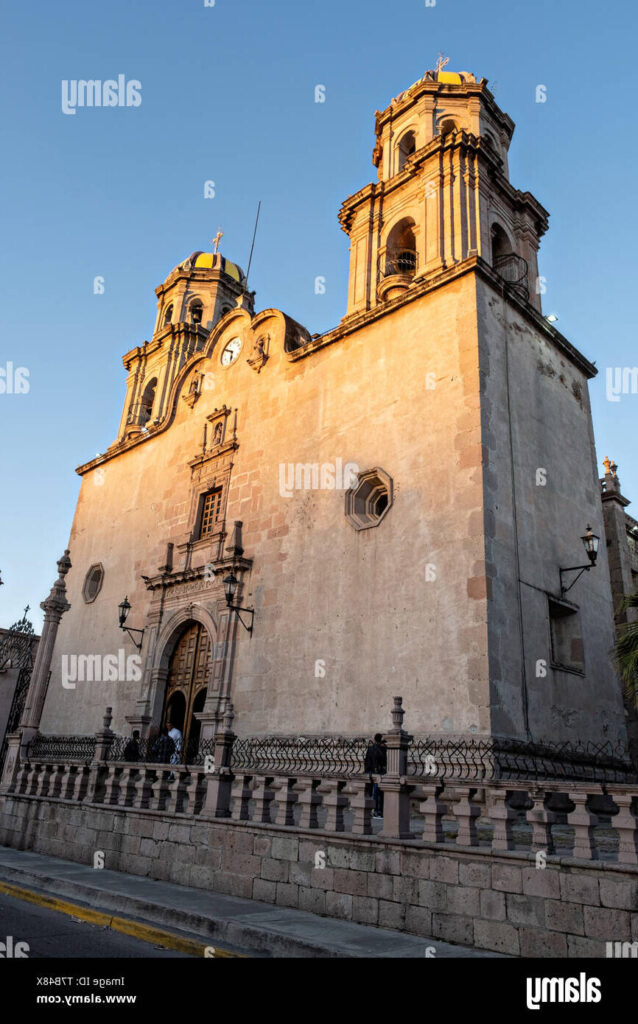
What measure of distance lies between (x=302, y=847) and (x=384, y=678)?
16.6ft

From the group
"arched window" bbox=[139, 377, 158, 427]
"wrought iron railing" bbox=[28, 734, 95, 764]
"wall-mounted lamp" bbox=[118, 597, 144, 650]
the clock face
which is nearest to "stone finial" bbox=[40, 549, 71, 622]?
"wall-mounted lamp" bbox=[118, 597, 144, 650]

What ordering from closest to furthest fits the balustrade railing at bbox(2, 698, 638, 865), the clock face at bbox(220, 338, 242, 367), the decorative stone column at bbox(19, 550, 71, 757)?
the balustrade railing at bbox(2, 698, 638, 865) → the decorative stone column at bbox(19, 550, 71, 757) → the clock face at bbox(220, 338, 242, 367)

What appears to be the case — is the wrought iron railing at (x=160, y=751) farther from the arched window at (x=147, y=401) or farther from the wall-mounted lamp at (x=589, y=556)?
the arched window at (x=147, y=401)

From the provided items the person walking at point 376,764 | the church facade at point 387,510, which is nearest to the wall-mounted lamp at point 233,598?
the church facade at point 387,510

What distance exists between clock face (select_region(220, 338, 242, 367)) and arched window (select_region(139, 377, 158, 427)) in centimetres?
729

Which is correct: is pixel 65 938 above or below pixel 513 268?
below

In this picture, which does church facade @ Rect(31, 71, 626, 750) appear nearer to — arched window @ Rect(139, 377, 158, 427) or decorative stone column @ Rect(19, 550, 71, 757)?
decorative stone column @ Rect(19, 550, 71, 757)

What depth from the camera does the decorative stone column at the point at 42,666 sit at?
15000 mm

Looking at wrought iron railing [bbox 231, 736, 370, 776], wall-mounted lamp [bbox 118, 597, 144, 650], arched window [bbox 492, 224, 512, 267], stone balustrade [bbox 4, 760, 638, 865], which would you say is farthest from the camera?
wall-mounted lamp [bbox 118, 597, 144, 650]

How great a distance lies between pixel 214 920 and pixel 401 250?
16.9 m

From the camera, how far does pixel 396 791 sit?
752 cm

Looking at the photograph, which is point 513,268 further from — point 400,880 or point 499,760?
point 400,880

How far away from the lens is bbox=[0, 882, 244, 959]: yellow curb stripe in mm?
5925
